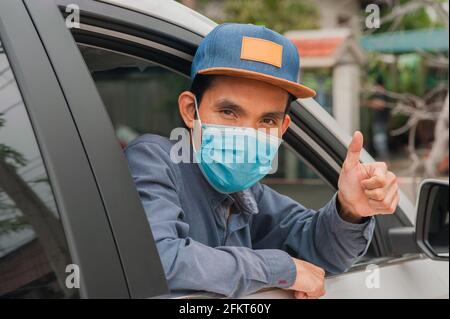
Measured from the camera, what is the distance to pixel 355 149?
1559 mm

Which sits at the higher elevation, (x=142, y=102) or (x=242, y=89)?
(x=142, y=102)

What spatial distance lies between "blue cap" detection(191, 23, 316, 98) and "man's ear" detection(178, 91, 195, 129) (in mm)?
105

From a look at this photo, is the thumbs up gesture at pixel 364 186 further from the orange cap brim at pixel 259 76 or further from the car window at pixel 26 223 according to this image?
the car window at pixel 26 223

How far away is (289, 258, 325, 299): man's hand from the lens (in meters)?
1.61

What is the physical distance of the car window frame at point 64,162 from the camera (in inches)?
46.4

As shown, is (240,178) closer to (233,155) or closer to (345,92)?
(233,155)

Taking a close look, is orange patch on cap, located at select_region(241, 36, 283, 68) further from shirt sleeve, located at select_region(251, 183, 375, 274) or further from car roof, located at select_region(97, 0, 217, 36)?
shirt sleeve, located at select_region(251, 183, 375, 274)

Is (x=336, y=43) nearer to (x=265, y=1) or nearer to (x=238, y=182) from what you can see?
(x=265, y=1)

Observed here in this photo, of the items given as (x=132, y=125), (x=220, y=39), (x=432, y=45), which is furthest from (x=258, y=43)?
(x=132, y=125)

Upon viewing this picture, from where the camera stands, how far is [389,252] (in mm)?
2129

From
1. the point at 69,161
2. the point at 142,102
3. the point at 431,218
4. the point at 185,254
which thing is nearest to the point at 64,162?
the point at 69,161

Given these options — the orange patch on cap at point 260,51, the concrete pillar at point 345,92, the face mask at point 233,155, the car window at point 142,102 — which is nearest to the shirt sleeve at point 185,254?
the face mask at point 233,155

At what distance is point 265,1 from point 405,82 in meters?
3.81

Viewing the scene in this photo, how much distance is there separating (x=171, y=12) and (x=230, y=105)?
11.1 inches
